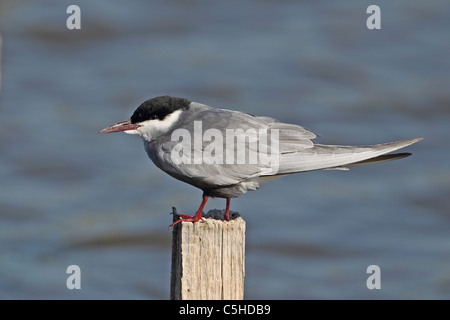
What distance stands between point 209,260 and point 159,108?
124 cm

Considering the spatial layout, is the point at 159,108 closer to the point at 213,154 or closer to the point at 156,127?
the point at 156,127

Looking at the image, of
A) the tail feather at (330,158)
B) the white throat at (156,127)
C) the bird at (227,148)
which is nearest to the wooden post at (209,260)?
the bird at (227,148)

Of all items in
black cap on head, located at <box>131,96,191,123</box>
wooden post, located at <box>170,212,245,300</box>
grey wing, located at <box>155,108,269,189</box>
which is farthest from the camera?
black cap on head, located at <box>131,96,191,123</box>

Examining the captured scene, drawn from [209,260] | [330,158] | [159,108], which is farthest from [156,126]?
[209,260]

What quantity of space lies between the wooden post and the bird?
1.95ft

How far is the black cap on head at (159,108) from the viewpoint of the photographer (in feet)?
16.6

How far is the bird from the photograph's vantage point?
4.90 m

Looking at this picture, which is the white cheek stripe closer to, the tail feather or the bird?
the bird

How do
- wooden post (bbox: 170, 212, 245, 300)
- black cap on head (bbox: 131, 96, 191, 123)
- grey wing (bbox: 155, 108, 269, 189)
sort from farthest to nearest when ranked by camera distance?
black cap on head (bbox: 131, 96, 191, 123)
grey wing (bbox: 155, 108, 269, 189)
wooden post (bbox: 170, 212, 245, 300)

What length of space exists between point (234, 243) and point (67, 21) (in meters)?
9.20

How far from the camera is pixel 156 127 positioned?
510 cm

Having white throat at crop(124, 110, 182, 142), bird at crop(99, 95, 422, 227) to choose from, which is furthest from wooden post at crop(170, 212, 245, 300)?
white throat at crop(124, 110, 182, 142)
